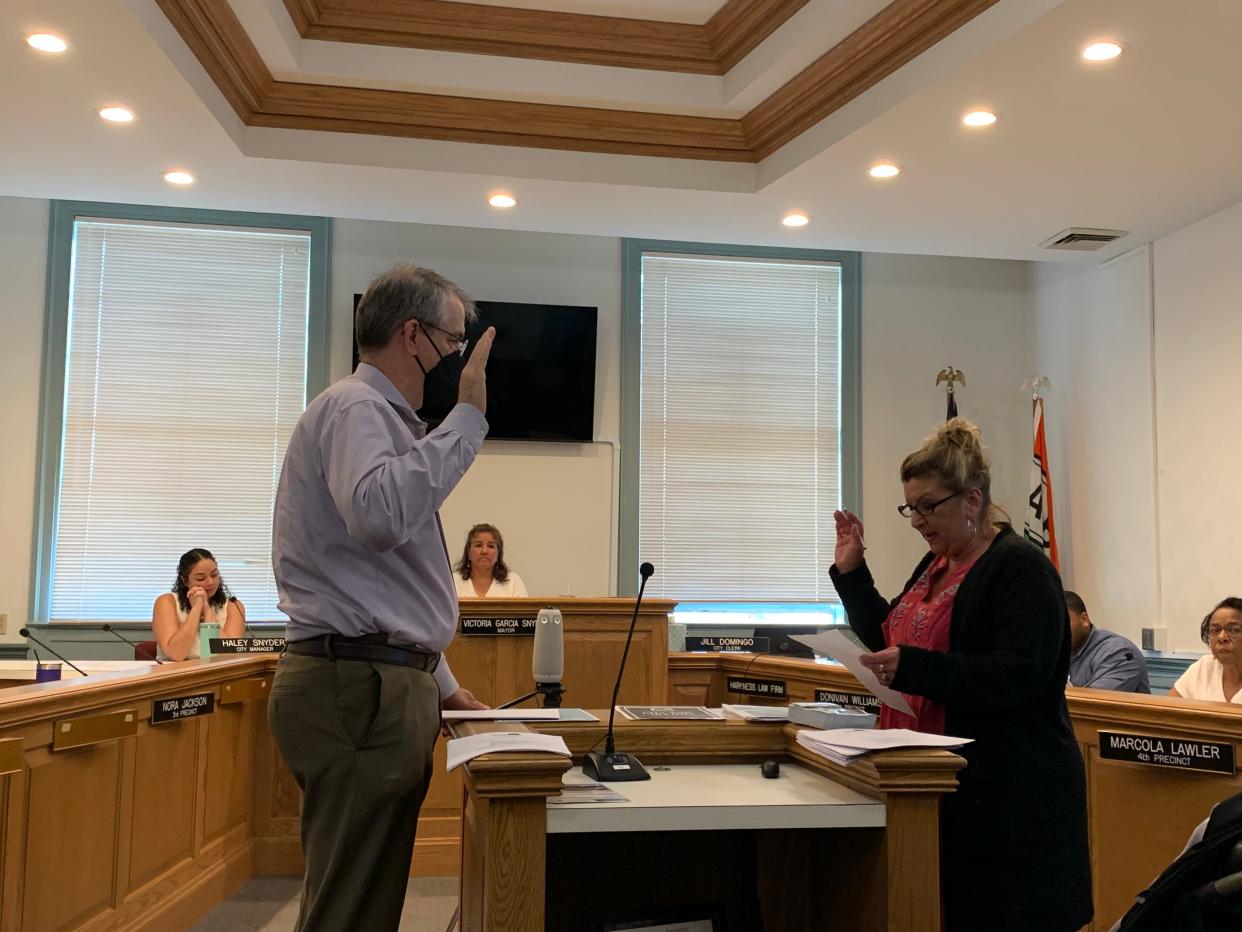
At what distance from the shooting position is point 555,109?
553 cm

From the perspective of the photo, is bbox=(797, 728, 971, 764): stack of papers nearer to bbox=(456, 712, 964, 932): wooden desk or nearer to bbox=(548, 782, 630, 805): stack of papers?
bbox=(456, 712, 964, 932): wooden desk

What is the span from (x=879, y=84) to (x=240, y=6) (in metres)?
2.54

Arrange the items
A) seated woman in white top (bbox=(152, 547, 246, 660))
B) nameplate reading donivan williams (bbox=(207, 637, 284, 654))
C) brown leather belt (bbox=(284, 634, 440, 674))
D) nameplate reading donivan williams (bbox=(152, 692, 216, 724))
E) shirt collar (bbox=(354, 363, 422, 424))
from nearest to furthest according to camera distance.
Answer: brown leather belt (bbox=(284, 634, 440, 674)) → shirt collar (bbox=(354, 363, 422, 424)) → nameplate reading donivan williams (bbox=(152, 692, 216, 724)) → nameplate reading donivan williams (bbox=(207, 637, 284, 654)) → seated woman in white top (bbox=(152, 547, 246, 660))

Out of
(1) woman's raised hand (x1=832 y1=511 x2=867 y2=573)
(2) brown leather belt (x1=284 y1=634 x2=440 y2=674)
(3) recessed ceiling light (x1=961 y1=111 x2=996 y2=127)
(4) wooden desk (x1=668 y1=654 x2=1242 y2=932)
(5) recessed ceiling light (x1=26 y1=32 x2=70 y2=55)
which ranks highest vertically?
(5) recessed ceiling light (x1=26 y1=32 x2=70 y2=55)

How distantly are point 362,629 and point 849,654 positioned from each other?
2.90 ft

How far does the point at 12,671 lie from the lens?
15.3 ft

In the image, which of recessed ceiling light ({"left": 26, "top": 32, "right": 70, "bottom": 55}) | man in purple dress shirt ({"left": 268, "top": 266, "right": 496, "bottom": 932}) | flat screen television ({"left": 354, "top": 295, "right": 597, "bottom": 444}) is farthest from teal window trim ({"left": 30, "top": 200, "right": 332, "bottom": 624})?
man in purple dress shirt ({"left": 268, "top": 266, "right": 496, "bottom": 932})

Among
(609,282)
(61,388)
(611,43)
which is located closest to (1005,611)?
(611,43)

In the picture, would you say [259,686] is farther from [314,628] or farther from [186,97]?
[314,628]

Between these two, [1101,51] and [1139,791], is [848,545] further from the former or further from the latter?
[1101,51]

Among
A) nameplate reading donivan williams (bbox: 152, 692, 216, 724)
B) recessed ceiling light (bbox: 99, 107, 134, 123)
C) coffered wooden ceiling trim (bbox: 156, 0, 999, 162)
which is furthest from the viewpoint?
recessed ceiling light (bbox: 99, 107, 134, 123)

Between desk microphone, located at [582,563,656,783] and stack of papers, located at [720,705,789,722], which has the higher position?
stack of papers, located at [720,705,789,722]

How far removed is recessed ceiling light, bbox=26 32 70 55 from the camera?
13.8ft

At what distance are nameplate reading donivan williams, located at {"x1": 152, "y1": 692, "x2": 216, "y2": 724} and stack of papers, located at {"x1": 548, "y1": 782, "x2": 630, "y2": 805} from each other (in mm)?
2320
